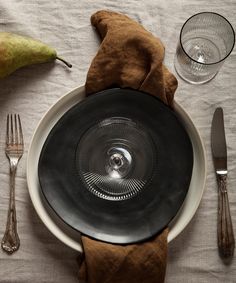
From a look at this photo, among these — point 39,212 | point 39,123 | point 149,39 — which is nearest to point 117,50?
point 149,39

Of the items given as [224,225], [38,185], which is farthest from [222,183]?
[38,185]

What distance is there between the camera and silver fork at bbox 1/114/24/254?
2.33 feet

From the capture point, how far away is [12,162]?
2.39 ft

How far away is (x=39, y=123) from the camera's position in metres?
0.70

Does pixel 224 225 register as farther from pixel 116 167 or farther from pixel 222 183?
pixel 116 167

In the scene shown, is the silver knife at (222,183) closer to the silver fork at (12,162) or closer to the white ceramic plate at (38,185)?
the white ceramic plate at (38,185)

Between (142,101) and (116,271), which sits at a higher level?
(142,101)

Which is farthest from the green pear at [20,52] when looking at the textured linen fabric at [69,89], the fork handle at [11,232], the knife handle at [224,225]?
the knife handle at [224,225]

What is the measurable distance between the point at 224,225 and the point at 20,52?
16.2 inches

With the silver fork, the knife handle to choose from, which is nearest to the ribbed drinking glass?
the knife handle

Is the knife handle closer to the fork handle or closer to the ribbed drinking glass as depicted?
the ribbed drinking glass

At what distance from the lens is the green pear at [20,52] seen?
710mm

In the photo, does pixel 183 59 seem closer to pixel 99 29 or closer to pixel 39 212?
pixel 99 29

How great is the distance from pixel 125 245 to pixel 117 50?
0.29 metres
